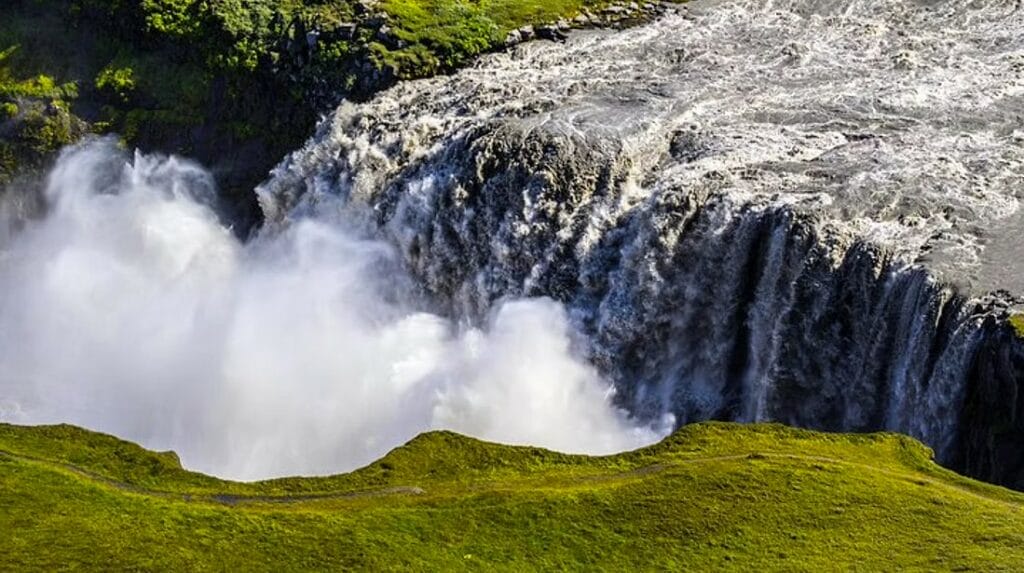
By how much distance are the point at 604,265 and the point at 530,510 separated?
15938 millimetres

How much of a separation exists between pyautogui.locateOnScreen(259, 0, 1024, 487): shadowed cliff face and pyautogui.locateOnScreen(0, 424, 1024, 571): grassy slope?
5474 millimetres

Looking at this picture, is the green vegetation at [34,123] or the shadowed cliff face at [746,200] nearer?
the shadowed cliff face at [746,200]

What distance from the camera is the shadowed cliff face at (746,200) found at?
1276 inches

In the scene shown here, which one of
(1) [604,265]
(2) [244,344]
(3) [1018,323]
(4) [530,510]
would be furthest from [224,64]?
(3) [1018,323]

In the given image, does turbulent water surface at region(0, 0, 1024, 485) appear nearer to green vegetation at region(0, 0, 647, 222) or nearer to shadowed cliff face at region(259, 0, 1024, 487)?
shadowed cliff face at region(259, 0, 1024, 487)

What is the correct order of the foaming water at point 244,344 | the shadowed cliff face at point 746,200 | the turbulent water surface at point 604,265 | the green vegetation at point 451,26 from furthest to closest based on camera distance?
1. the green vegetation at point 451,26
2. the foaming water at point 244,344
3. the turbulent water surface at point 604,265
4. the shadowed cliff face at point 746,200

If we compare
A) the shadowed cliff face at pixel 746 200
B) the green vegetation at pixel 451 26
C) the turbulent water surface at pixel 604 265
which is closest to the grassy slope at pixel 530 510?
the shadowed cliff face at pixel 746 200

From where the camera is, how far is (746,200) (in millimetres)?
37062

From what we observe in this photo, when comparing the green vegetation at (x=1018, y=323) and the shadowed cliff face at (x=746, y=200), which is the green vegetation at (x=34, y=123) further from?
the green vegetation at (x=1018, y=323)

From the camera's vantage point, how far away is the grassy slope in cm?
2353

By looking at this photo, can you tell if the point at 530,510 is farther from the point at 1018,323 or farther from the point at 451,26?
the point at 451,26

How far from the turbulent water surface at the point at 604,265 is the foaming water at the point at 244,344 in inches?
4.8

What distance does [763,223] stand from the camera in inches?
1422

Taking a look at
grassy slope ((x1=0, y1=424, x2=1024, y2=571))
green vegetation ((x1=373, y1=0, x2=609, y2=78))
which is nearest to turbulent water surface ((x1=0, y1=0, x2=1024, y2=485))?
green vegetation ((x1=373, y1=0, x2=609, y2=78))
